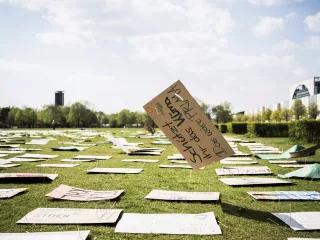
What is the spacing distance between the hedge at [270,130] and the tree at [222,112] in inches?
2775

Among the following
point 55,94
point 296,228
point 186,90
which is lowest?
point 296,228

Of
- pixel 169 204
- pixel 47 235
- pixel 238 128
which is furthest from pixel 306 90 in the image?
pixel 47 235

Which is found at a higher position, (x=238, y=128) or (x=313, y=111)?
(x=313, y=111)

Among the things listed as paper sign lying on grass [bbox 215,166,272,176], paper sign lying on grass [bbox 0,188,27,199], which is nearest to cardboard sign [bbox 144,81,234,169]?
paper sign lying on grass [bbox 0,188,27,199]

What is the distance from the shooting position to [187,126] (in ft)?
24.7

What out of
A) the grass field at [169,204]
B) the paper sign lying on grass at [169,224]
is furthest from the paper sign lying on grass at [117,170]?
the paper sign lying on grass at [169,224]

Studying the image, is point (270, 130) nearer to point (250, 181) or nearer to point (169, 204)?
point (250, 181)

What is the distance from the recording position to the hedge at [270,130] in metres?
34.6

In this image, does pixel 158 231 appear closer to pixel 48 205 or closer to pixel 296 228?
pixel 296 228

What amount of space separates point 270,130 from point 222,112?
74.9 metres

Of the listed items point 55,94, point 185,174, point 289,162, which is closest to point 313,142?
point 289,162

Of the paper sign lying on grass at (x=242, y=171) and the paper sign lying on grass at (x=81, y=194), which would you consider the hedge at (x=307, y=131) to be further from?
the paper sign lying on grass at (x=81, y=194)

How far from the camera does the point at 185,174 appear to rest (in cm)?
1110

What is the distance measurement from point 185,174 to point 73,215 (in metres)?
5.43
